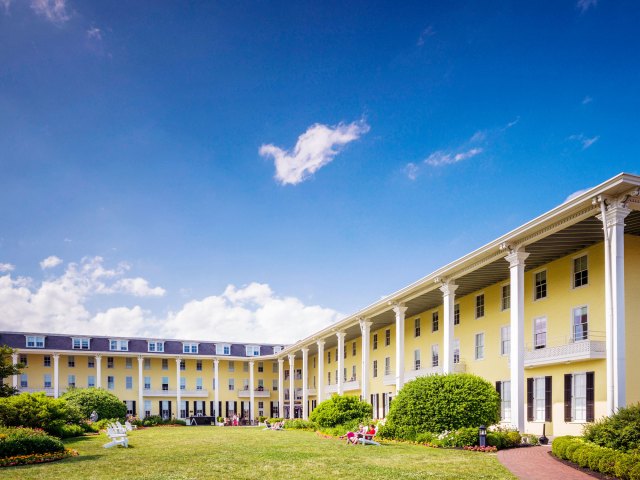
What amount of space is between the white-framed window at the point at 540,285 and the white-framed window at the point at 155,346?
51.9m

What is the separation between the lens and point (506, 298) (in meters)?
32.8

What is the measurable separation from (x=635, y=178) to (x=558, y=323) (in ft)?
38.2

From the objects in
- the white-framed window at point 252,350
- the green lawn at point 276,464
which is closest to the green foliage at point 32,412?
the green lawn at point 276,464

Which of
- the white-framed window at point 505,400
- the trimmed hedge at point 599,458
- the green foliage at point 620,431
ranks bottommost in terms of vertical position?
the white-framed window at point 505,400

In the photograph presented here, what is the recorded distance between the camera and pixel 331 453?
2041 centimetres

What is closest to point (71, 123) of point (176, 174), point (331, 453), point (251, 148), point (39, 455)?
point (176, 174)

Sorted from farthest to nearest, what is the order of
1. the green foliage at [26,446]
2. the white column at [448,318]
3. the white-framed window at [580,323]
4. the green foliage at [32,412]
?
the white column at [448,318], the green foliage at [32,412], the white-framed window at [580,323], the green foliage at [26,446]

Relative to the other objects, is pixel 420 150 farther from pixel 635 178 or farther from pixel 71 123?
pixel 71 123

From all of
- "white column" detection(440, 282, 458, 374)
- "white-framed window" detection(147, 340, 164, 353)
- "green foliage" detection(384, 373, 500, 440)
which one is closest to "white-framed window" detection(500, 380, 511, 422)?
"white column" detection(440, 282, 458, 374)

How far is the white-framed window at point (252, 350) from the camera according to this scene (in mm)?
76562

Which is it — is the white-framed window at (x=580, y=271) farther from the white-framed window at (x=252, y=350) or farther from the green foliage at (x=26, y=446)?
the white-framed window at (x=252, y=350)

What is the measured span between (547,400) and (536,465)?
12.8 m

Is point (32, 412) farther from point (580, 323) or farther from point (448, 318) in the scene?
point (580, 323)

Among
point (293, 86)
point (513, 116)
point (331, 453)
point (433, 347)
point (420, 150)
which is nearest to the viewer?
point (331, 453)
